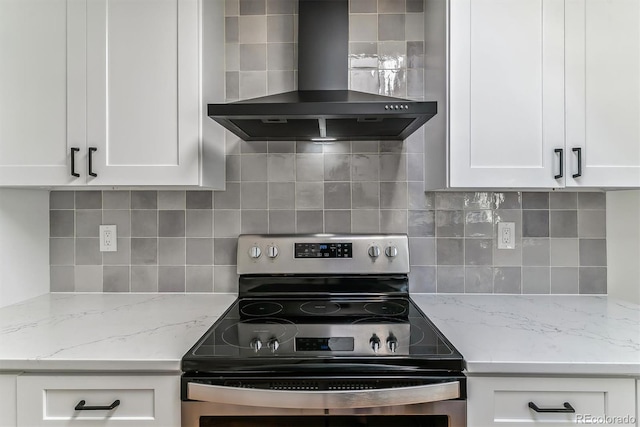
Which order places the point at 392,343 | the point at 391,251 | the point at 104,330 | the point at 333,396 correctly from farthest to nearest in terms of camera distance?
the point at 391,251
the point at 104,330
the point at 392,343
the point at 333,396

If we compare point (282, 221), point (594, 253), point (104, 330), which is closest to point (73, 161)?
point (104, 330)

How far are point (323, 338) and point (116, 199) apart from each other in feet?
4.11

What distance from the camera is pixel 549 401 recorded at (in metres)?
1.08

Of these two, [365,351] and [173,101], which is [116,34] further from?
[365,351]

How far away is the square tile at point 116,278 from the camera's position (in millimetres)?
1831

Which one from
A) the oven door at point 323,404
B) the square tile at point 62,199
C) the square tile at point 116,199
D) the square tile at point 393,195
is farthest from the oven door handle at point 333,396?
the square tile at point 62,199

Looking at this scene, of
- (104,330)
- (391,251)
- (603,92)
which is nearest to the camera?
(104,330)

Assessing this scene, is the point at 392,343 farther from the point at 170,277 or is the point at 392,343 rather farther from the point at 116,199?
the point at 116,199

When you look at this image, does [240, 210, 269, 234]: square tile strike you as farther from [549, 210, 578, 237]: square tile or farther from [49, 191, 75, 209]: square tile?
[549, 210, 578, 237]: square tile

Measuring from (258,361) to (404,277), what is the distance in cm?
89

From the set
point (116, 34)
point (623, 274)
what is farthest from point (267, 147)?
point (623, 274)

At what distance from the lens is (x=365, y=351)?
1129mm

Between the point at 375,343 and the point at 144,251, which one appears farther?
the point at 144,251

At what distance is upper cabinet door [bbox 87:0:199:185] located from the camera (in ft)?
4.77
